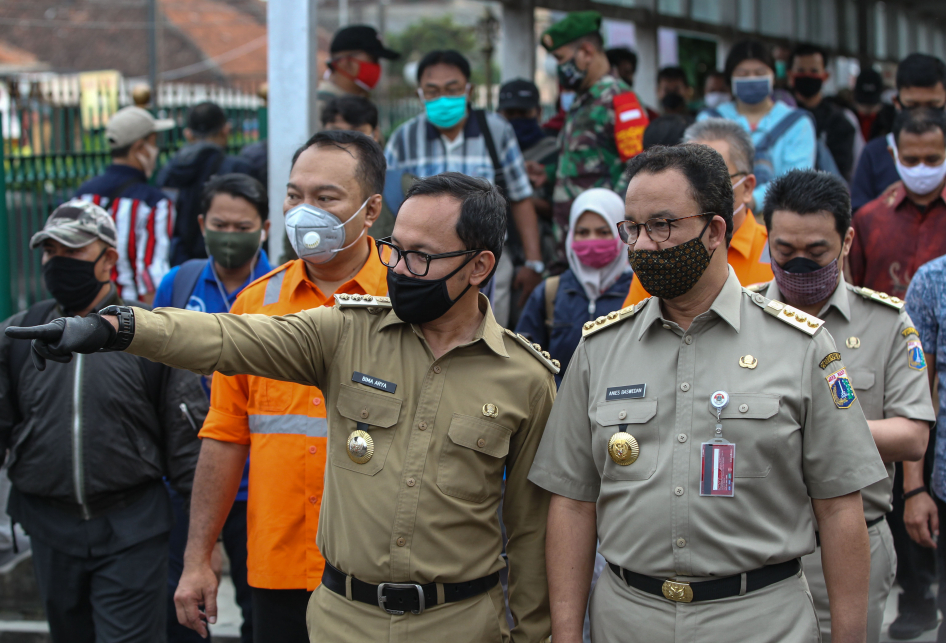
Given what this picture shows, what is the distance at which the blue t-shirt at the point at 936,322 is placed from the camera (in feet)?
12.7

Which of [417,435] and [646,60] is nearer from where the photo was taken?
[417,435]

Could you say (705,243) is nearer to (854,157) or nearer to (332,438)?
(332,438)

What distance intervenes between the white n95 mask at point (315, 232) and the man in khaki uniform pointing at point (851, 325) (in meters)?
1.55

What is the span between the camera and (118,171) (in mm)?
6559

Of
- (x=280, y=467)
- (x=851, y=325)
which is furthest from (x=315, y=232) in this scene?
(x=851, y=325)

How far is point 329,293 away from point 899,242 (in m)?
3.16

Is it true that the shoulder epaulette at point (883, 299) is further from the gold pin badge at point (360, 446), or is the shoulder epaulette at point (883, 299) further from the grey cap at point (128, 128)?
the grey cap at point (128, 128)

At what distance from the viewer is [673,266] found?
8.31 ft

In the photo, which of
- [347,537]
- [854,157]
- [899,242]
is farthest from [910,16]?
[347,537]

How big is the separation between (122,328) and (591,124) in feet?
13.7

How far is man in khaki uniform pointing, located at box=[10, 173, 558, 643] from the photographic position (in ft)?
8.38

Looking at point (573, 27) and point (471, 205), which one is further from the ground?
point (573, 27)

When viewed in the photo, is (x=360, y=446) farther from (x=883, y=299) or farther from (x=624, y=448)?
(x=883, y=299)

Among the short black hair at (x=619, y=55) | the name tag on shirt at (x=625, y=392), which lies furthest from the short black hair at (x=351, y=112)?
the short black hair at (x=619, y=55)
